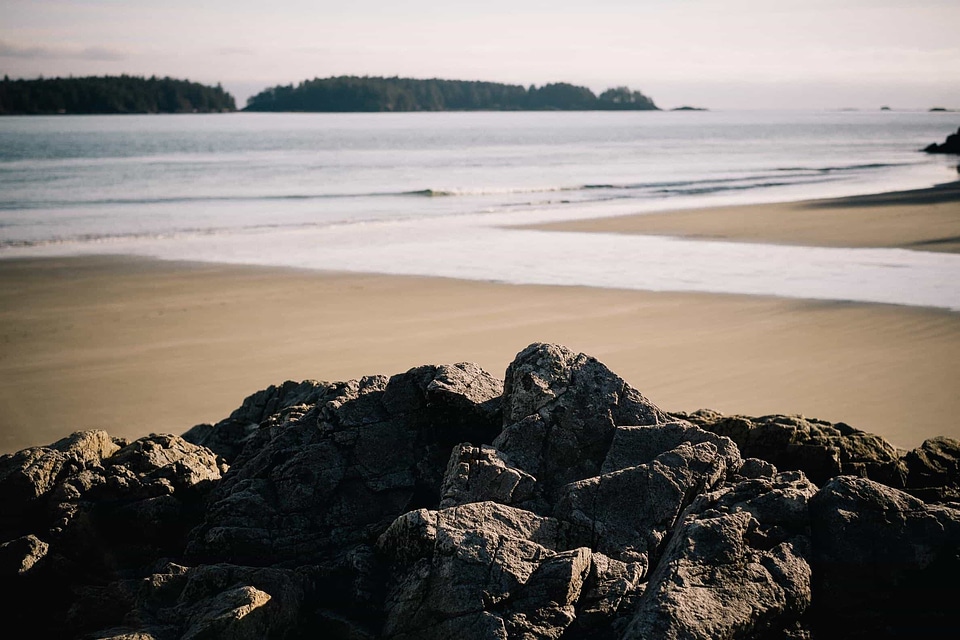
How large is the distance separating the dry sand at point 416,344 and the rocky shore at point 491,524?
3081mm

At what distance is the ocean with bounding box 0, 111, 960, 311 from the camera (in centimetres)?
1661

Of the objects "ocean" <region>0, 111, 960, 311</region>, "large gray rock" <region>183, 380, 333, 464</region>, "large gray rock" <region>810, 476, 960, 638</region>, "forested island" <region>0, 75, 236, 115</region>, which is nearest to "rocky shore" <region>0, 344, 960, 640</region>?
"large gray rock" <region>810, 476, 960, 638</region>

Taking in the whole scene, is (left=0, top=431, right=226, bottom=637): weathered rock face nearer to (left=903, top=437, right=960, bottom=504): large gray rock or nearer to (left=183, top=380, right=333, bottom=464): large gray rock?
(left=183, top=380, right=333, bottom=464): large gray rock

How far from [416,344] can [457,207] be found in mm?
20296

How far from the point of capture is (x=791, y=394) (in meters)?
9.10

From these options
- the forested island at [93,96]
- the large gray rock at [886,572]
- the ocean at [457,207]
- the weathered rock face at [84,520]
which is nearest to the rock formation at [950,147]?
the ocean at [457,207]

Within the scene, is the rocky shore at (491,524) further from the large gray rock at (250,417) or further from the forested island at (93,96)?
the forested island at (93,96)

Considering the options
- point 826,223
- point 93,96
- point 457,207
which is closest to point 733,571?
point 826,223

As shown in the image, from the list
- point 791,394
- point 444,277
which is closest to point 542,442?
point 791,394

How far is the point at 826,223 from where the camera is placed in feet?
76.8

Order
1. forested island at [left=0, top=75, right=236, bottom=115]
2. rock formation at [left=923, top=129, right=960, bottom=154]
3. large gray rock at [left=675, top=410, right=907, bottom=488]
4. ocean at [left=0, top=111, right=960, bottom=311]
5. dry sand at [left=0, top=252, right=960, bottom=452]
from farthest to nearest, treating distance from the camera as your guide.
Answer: forested island at [left=0, top=75, right=236, bottom=115] → rock formation at [left=923, top=129, right=960, bottom=154] → ocean at [left=0, top=111, right=960, bottom=311] → dry sand at [left=0, top=252, right=960, bottom=452] → large gray rock at [left=675, top=410, right=907, bottom=488]

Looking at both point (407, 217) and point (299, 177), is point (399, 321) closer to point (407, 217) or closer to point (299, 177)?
point (407, 217)

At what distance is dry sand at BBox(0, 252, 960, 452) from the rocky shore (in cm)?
308

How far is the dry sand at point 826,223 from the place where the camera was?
20.4 metres
